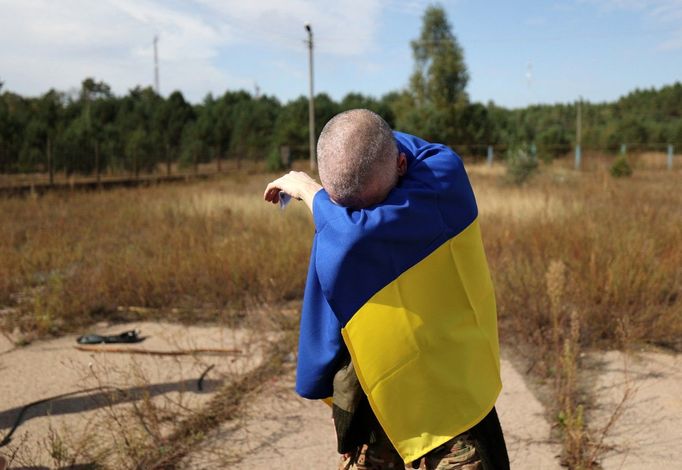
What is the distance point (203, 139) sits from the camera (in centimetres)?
3978

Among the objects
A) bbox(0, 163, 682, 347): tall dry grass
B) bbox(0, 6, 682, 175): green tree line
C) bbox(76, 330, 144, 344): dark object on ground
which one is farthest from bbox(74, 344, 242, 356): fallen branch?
bbox(0, 6, 682, 175): green tree line

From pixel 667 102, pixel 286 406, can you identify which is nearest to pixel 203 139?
pixel 286 406

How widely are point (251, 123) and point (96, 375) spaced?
40.2 meters

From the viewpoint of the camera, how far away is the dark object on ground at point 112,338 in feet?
15.8

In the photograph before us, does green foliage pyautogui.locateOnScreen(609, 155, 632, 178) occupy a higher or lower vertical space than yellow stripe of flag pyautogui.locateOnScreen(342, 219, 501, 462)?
higher

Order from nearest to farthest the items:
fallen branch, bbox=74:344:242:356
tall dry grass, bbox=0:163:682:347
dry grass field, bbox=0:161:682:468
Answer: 1. dry grass field, bbox=0:161:682:468
2. fallen branch, bbox=74:344:242:356
3. tall dry grass, bbox=0:163:682:347

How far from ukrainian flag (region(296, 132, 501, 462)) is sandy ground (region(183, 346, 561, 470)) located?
5.64 feet

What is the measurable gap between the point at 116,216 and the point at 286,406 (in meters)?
8.80

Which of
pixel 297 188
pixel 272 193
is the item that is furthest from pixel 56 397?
pixel 297 188

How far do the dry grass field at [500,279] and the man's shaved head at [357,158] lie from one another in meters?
2.11

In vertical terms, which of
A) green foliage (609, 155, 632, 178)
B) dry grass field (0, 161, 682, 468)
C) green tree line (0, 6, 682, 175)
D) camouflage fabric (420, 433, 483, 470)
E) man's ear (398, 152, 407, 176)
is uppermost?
green tree line (0, 6, 682, 175)

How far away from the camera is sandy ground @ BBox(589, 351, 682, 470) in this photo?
307cm

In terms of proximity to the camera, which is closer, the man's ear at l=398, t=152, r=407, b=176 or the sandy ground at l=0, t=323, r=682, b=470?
the man's ear at l=398, t=152, r=407, b=176

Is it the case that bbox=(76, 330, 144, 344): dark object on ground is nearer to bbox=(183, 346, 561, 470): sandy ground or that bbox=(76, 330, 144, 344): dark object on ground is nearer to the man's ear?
bbox=(183, 346, 561, 470): sandy ground
